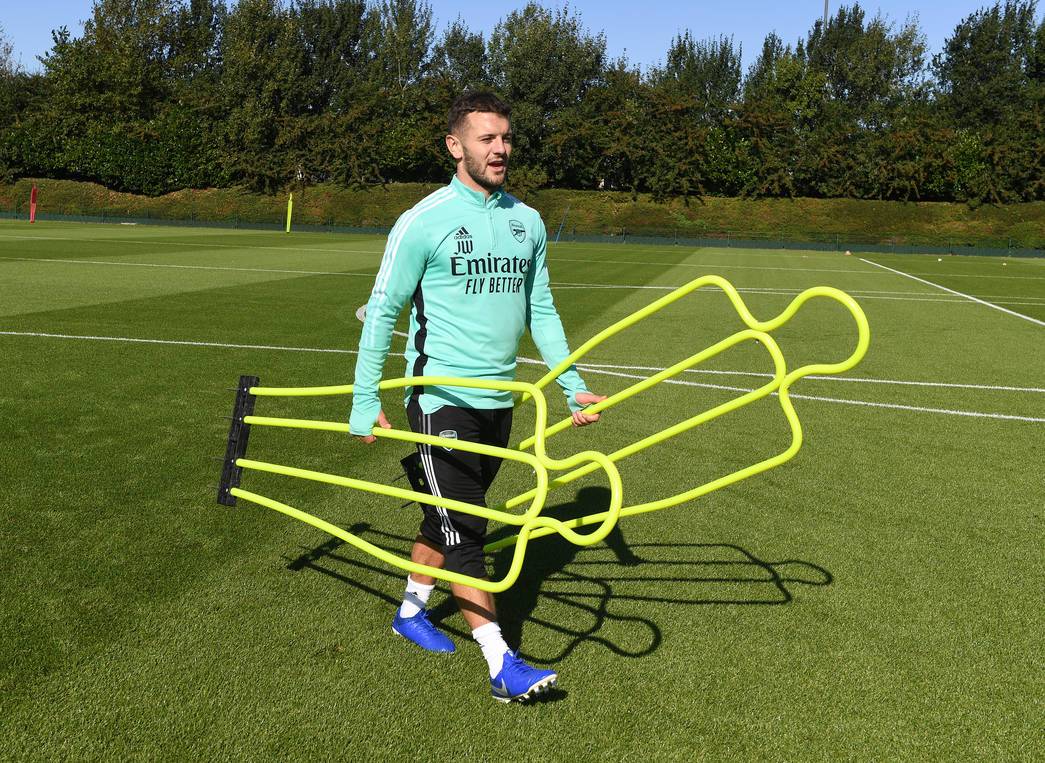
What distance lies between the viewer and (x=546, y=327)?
13.8 feet

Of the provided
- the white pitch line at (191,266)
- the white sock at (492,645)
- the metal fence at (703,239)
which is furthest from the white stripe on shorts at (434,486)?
the metal fence at (703,239)

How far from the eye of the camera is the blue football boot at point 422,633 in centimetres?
398

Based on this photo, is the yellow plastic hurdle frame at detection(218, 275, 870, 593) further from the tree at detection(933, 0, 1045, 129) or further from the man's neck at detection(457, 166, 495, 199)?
the tree at detection(933, 0, 1045, 129)

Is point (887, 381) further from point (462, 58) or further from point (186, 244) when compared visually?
point (462, 58)

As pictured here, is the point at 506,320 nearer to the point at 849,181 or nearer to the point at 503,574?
the point at 503,574

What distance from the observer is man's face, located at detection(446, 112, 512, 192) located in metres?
3.67

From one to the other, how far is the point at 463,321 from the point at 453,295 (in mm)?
108

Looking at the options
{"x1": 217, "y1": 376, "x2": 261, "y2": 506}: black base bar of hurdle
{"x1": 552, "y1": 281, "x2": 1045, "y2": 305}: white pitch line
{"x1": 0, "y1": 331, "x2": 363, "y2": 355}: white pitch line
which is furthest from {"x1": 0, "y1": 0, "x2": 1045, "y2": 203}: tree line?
{"x1": 217, "y1": 376, "x2": 261, "y2": 506}: black base bar of hurdle

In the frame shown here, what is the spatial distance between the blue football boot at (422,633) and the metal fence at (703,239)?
44600 mm

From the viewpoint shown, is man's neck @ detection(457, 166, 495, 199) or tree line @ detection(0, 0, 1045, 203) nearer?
man's neck @ detection(457, 166, 495, 199)

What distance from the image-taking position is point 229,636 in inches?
156

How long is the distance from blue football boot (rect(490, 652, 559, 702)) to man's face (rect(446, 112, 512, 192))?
1.77 m

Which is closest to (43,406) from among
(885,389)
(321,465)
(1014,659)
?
(321,465)

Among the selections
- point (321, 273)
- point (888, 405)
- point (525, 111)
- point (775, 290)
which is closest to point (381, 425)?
point (888, 405)
